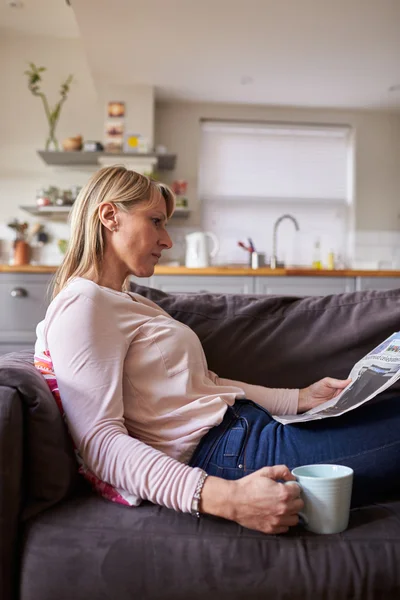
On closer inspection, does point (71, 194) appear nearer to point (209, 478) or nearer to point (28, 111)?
point (28, 111)

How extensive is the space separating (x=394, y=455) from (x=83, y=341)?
63 cm

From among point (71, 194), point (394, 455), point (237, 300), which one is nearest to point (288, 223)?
point (71, 194)

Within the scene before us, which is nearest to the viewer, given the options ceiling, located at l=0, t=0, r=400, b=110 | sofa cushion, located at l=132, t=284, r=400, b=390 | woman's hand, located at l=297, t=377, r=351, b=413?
woman's hand, located at l=297, t=377, r=351, b=413

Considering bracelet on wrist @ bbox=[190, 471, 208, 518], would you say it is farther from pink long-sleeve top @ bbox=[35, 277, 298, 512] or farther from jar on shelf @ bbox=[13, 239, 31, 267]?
jar on shelf @ bbox=[13, 239, 31, 267]

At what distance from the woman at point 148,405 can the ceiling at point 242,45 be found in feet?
8.91

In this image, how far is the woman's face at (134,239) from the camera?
1.39 m

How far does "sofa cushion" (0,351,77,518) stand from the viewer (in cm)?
104

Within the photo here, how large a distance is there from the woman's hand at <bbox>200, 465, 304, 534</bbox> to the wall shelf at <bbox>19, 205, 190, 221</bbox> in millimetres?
3893

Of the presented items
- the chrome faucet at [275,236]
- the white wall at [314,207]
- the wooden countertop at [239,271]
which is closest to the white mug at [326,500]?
the wooden countertop at [239,271]

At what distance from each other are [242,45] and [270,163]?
1.26 meters

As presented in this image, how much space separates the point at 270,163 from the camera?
5.20m

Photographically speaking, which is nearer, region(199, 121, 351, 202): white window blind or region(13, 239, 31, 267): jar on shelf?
region(13, 239, 31, 267): jar on shelf

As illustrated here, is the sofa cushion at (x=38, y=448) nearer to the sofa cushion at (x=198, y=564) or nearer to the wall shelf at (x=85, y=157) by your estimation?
the sofa cushion at (x=198, y=564)

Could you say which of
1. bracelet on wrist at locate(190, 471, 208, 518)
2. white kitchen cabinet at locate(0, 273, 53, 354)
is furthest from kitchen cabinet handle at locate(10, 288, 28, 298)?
bracelet on wrist at locate(190, 471, 208, 518)
